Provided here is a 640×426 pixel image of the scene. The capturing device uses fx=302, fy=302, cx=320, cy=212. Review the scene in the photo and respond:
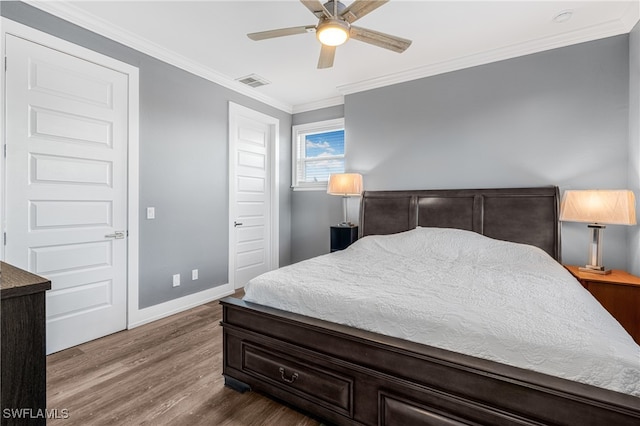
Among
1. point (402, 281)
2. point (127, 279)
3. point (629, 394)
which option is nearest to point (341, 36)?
point (402, 281)

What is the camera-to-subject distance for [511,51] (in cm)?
311

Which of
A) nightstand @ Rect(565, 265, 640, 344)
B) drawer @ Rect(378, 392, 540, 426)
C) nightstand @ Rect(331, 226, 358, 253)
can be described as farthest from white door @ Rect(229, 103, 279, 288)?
nightstand @ Rect(565, 265, 640, 344)

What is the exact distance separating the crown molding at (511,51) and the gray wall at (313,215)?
0.77 m

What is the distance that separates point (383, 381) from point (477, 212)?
2.36 m

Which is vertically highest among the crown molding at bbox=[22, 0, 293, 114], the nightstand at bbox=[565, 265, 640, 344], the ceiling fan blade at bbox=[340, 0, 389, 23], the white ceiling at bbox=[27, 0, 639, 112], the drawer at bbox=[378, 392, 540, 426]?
the white ceiling at bbox=[27, 0, 639, 112]

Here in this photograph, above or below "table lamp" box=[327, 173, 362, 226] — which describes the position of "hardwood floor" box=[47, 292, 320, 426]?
below

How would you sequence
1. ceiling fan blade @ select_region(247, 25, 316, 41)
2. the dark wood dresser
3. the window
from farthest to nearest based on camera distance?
the window
ceiling fan blade @ select_region(247, 25, 316, 41)
the dark wood dresser

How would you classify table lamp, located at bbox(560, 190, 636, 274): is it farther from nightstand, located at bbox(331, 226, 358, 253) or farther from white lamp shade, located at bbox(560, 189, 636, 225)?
nightstand, located at bbox(331, 226, 358, 253)

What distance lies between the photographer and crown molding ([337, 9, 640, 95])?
105 inches

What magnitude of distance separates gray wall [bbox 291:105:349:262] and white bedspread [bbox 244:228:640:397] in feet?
6.34

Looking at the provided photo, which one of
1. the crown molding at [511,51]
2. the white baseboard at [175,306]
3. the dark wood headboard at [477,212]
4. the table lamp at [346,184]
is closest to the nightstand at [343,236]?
the dark wood headboard at [477,212]

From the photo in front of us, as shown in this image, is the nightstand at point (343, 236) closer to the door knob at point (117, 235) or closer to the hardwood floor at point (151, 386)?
the hardwood floor at point (151, 386)

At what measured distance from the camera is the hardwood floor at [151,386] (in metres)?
1.74

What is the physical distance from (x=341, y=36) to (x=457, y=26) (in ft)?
4.71
